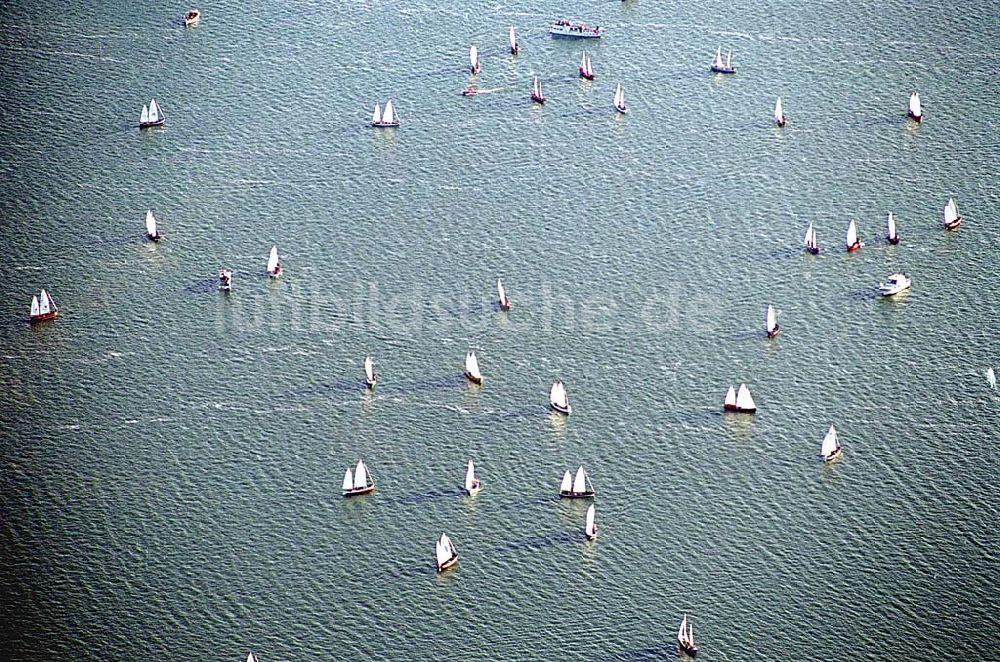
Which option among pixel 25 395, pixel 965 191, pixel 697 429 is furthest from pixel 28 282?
pixel 965 191

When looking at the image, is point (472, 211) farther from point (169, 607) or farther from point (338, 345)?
point (169, 607)

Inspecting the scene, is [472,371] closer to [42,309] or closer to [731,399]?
[731,399]

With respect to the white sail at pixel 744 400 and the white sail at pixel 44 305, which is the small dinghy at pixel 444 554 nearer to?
the white sail at pixel 744 400

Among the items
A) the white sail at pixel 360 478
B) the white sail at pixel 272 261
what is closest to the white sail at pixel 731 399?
the white sail at pixel 360 478

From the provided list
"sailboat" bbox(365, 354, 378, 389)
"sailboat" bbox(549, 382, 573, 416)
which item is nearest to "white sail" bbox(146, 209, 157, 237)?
"sailboat" bbox(365, 354, 378, 389)

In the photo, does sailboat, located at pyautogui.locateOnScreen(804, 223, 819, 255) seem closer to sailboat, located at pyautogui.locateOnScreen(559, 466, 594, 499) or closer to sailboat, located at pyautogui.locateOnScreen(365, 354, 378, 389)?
sailboat, located at pyautogui.locateOnScreen(559, 466, 594, 499)

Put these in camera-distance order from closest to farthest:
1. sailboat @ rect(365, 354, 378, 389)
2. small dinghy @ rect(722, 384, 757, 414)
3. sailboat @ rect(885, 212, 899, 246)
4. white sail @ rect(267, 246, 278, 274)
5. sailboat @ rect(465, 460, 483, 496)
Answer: sailboat @ rect(465, 460, 483, 496), small dinghy @ rect(722, 384, 757, 414), sailboat @ rect(365, 354, 378, 389), white sail @ rect(267, 246, 278, 274), sailboat @ rect(885, 212, 899, 246)
